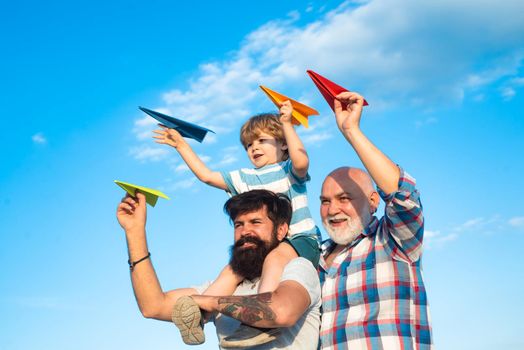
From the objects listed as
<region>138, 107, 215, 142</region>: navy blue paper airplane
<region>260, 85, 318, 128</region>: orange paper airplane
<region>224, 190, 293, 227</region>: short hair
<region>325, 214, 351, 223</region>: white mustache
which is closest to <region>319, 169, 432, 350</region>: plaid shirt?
<region>325, 214, 351, 223</region>: white mustache

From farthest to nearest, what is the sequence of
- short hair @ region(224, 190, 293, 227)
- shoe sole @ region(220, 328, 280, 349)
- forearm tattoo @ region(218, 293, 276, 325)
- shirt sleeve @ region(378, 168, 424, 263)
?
1. short hair @ region(224, 190, 293, 227)
2. shirt sleeve @ region(378, 168, 424, 263)
3. shoe sole @ region(220, 328, 280, 349)
4. forearm tattoo @ region(218, 293, 276, 325)

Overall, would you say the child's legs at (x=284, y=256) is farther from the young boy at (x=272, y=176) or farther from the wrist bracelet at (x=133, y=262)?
the wrist bracelet at (x=133, y=262)

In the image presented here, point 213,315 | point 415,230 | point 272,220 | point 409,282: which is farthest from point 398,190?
point 213,315

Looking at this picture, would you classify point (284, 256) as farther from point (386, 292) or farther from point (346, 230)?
point (386, 292)

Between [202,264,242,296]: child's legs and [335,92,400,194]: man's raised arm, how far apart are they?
→ 1857 millimetres

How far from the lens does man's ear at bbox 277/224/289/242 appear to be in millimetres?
6449

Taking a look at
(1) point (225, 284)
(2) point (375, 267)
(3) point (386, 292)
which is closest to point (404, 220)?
(2) point (375, 267)

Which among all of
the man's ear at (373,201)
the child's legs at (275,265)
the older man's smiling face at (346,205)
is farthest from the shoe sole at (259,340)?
the man's ear at (373,201)

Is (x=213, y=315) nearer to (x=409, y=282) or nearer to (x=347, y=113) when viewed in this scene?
(x=409, y=282)

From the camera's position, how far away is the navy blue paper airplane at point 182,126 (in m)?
7.86

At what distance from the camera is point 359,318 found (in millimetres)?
5680

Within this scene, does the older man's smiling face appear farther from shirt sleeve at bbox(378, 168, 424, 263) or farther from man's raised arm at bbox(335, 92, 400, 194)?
man's raised arm at bbox(335, 92, 400, 194)

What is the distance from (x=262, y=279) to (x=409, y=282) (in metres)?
1.38

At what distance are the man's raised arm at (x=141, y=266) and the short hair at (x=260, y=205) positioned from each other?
0.92 meters
